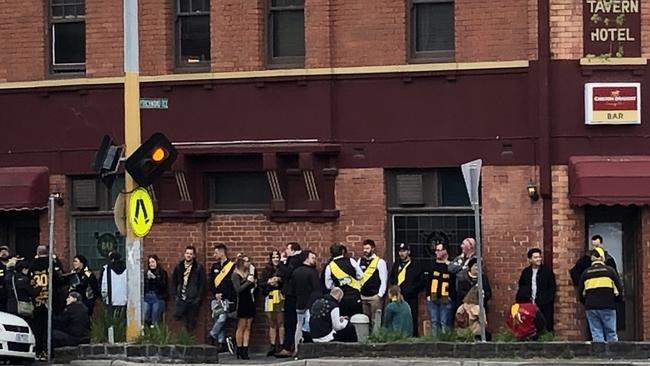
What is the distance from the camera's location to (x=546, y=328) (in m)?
23.7

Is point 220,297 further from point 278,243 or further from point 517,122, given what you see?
point 517,122

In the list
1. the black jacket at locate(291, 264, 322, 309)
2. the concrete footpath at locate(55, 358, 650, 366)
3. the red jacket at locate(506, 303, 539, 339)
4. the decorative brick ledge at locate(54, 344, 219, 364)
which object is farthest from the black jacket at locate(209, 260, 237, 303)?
the red jacket at locate(506, 303, 539, 339)

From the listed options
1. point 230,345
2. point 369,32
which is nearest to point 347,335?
point 230,345

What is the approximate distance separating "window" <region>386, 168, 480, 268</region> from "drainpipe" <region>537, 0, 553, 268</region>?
1.30 metres

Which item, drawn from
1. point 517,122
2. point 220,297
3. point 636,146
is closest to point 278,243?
point 220,297

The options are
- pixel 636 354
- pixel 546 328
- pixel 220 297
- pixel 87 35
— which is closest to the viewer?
pixel 636 354

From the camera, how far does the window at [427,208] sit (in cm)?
2542

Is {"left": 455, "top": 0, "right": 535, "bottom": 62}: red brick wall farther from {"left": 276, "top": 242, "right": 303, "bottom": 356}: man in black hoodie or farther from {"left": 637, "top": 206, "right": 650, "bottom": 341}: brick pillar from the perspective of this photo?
{"left": 276, "top": 242, "right": 303, "bottom": 356}: man in black hoodie

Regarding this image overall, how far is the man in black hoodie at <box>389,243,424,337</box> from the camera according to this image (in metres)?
25.0

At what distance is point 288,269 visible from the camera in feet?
Result: 81.4

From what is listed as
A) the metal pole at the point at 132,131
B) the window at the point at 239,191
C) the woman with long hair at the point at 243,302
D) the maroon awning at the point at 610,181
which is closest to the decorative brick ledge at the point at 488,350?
the metal pole at the point at 132,131

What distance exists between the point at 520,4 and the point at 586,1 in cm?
106

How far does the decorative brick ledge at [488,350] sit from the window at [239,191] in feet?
16.8

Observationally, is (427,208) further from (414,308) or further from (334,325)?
(334,325)
